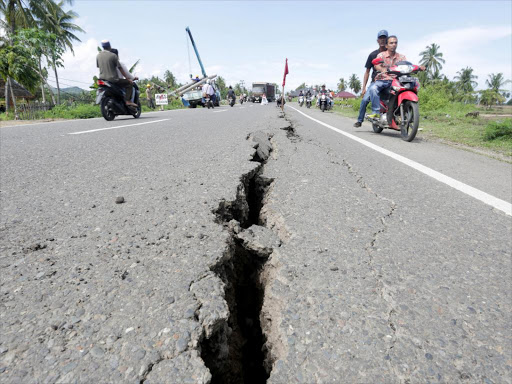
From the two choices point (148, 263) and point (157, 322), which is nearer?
point (157, 322)

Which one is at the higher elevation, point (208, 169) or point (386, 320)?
point (208, 169)

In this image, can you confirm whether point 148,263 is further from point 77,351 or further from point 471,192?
point 471,192

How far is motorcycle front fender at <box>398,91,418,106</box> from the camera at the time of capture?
4.61 m

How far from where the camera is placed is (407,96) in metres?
4.69

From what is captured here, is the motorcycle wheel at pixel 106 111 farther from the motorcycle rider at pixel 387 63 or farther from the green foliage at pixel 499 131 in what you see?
the green foliage at pixel 499 131

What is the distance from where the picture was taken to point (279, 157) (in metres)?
3.23

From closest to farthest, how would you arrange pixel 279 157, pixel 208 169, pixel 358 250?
pixel 358 250 → pixel 208 169 → pixel 279 157

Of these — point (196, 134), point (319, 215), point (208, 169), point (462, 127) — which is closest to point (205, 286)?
point (319, 215)

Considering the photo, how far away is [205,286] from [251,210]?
1128mm

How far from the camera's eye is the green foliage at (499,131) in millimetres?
4684

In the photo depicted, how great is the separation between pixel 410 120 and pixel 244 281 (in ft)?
14.1

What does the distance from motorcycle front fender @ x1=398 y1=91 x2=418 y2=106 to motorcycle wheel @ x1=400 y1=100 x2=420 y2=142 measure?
0.06 metres

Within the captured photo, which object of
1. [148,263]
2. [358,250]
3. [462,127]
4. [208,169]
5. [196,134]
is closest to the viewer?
[148,263]

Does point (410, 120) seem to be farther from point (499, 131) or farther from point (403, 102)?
point (499, 131)
